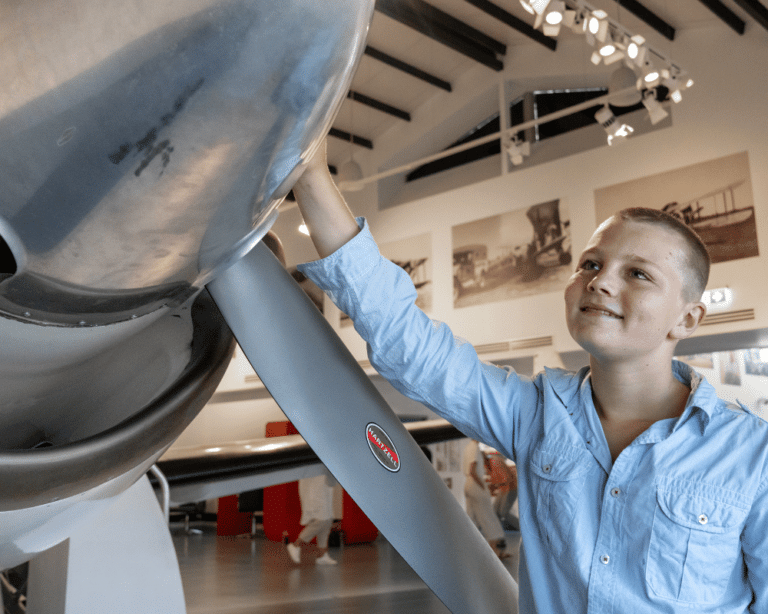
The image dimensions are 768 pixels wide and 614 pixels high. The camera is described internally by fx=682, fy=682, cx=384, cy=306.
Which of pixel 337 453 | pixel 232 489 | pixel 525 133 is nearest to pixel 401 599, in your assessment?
pixel 232 489

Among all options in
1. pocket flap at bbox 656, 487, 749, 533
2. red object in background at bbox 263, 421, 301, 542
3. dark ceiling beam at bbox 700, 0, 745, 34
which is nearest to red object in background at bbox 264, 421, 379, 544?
red object in background at bbox 263, 421, 301, 542

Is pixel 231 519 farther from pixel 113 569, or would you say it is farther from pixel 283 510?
pixel 113 569

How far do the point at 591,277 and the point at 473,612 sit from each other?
29.4 inches

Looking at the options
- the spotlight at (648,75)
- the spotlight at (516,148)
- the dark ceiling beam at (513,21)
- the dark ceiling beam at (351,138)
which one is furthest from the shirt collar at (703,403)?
the dark ceiling beam at (351,138)

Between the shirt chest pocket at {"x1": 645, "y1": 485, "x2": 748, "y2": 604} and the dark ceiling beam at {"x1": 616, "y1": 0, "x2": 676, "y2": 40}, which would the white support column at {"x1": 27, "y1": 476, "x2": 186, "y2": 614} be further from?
the dark ceiling beam at {"x1": 616, "y1": 0, "x2": 676, "y2": 40}

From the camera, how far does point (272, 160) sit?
755mm

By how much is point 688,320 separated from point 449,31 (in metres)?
12.6

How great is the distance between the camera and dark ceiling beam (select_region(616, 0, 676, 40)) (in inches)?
427

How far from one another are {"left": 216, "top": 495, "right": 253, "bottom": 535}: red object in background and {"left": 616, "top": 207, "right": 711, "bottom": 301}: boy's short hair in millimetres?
13505

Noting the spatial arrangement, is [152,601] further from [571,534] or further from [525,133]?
[525,133]

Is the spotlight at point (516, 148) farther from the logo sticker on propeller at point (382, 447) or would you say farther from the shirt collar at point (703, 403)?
the logo sticker on propeller at point (382, 447)

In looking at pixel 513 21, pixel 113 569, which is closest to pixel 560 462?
pixel 113 569

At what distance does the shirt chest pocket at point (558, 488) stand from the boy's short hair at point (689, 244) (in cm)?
43

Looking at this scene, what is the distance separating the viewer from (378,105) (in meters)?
14.9
